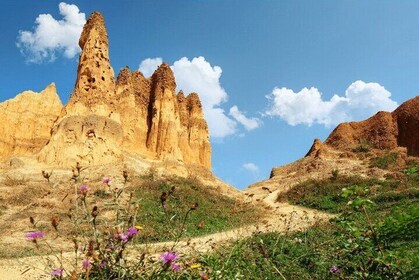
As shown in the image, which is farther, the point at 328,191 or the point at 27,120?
the point at 27,120

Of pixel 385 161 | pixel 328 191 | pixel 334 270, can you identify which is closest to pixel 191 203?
pixel 328 191

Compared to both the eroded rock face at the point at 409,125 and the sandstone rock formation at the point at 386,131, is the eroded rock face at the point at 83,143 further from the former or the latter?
the eroded rock face at the point at 409,125

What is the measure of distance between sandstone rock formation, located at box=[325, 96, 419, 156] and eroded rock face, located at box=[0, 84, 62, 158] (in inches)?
1403

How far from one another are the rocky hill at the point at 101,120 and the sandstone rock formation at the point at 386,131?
64.2 ft

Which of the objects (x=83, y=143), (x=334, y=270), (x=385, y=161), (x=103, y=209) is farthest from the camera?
(x=385, y=161)

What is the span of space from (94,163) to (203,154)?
19126mm

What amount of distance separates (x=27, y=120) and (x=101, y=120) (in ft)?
32.2

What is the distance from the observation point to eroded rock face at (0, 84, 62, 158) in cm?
3806

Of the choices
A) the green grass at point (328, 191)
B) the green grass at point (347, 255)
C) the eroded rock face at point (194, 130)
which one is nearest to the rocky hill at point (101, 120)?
the eroded rock face at point (194, 130)

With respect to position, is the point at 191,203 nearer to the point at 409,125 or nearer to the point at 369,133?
the point at 369,133

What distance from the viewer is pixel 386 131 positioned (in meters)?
53.3

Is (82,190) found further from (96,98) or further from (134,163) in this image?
(96,98)

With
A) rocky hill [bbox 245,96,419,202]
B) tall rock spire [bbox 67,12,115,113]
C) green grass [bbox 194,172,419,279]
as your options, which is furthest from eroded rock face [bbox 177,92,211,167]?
green grass [bbox 194,172,419,279]

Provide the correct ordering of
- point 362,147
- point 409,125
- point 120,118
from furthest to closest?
point 409,125 → point 362,147 → point 120,118
